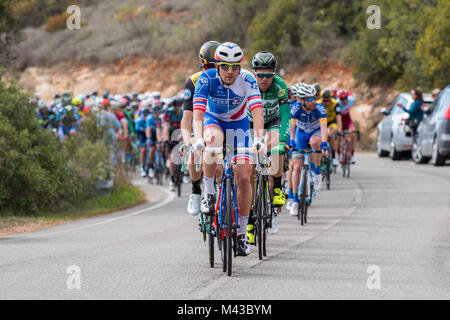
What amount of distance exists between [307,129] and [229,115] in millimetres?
5992

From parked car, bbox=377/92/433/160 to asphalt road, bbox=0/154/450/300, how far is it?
1165 centimetres

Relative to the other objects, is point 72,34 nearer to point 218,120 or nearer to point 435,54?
point 435,54

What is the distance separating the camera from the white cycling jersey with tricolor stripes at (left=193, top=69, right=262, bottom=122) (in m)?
8.91

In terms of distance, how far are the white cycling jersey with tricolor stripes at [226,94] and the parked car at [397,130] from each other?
1921 centimetres

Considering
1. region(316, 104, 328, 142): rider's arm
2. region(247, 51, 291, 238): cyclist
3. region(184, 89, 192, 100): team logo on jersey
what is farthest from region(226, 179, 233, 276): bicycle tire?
region(316, 104, 328, 142): rider's arm

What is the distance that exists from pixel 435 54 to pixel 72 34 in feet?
139

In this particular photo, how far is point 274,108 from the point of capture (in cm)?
1116

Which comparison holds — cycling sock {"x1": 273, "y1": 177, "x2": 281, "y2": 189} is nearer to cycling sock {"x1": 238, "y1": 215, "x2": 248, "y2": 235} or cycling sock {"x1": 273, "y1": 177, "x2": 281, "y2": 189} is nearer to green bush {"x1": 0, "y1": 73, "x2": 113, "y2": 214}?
cycling sock {"x1": 238, "y1": 215, "x2": 248, "y2": 235}

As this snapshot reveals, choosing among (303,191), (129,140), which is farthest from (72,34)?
(303,191)

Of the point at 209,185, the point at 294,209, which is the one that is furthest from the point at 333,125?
the point at 209,185

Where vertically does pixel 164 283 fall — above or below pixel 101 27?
below

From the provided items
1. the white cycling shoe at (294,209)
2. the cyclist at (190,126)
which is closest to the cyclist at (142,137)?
the white cycling shoe at (294,209)

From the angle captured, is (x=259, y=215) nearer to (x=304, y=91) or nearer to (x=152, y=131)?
(x=304, y=91)
